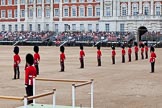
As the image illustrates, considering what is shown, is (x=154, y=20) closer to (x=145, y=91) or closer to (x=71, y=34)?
(x=71, y=34)

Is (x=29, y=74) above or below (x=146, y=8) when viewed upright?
below

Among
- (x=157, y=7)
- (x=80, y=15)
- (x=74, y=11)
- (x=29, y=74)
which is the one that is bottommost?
(x=29, y=74)

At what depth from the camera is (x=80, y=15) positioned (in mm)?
87562

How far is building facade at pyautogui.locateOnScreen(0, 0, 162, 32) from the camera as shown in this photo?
81438 mm

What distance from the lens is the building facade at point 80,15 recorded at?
8144 centimetres

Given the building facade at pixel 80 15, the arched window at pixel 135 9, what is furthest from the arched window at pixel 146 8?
the arched window at pixel 135 9

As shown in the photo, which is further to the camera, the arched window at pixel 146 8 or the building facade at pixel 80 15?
the arched window at pixel 146 8

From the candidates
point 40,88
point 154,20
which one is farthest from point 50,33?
point 40,88

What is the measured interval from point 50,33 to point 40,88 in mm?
64741

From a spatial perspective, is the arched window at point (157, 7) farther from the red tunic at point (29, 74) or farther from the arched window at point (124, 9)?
the red tunic at point (29, 74)

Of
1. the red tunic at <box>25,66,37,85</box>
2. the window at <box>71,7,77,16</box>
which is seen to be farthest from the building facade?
the red tunic at <box>25,66,37,85</box>

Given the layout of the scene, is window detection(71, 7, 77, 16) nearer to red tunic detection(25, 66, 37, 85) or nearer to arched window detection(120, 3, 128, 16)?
arched window detection(120, 3, 128, 16)

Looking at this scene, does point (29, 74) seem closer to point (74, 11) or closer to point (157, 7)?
point (157, 7)

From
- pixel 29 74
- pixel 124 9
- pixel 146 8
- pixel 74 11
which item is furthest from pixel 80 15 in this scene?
pixel 29 74
